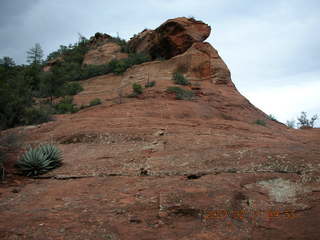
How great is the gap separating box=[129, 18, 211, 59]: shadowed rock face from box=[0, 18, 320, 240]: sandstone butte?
39.4 feet

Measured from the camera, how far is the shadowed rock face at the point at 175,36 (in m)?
22.9

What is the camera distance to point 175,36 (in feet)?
75.5

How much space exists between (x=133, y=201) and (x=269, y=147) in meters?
4.29

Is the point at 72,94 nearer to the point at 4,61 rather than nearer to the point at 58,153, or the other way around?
the point at 4,61

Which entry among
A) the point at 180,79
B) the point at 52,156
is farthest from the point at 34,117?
the point at 180,79

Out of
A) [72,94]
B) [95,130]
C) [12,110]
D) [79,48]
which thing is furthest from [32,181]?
[79,48]

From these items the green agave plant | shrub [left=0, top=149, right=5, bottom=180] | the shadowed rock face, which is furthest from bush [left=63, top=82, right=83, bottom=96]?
the green agave plant

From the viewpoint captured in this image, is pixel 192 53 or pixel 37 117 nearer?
pixel 37 117

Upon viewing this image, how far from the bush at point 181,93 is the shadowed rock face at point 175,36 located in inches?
298

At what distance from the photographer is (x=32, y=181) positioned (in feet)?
21.0
